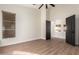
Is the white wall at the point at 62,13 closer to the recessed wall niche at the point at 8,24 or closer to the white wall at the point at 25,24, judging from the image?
the white wall at the point at 25,24

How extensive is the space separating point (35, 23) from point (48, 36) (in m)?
1.31

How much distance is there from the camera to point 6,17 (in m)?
4.98

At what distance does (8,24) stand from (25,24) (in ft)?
3.74

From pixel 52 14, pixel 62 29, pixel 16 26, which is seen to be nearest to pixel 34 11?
pixel 52 14

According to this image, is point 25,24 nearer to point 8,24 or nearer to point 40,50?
point 8,24

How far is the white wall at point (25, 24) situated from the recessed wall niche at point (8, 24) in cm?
21

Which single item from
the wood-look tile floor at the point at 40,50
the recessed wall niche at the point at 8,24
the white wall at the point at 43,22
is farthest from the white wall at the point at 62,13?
the recessed wall niche at the point at 8,24

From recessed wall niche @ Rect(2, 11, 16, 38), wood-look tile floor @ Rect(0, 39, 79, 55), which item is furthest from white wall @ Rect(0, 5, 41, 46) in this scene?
wood-look tile floor @ Rect(0, 39, 79, 55)

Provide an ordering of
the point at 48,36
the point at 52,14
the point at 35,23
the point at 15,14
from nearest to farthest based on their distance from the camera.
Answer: the point at 15,14 → the point at 52,14 → the point at 35,23 → the point at 48,36

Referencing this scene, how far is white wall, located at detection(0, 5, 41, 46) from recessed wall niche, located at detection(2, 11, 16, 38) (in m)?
0.21

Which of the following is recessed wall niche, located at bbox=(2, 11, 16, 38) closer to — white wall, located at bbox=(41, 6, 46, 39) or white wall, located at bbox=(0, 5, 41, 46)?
white wall, located at bbox=(0, 5, 41, 46)

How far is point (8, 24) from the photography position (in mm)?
5062

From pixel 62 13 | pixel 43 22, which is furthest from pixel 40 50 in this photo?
pixel 43 22

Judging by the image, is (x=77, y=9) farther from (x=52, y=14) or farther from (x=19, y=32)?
(x=19, y=32)
